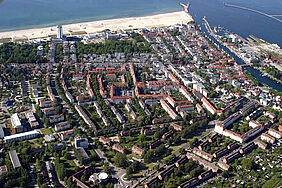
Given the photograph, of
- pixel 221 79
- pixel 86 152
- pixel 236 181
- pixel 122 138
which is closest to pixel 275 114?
pixel 221 79

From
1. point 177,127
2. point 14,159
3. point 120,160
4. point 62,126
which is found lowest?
point 120,160

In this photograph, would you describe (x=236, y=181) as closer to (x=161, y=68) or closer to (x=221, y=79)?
(x=221, y=79)

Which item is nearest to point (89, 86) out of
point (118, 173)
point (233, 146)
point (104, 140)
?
point (104, 140)

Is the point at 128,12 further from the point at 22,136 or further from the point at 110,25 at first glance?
the point at 22,136

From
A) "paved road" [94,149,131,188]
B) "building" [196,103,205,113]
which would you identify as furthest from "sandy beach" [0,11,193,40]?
"paved road" [94,149,131,188]

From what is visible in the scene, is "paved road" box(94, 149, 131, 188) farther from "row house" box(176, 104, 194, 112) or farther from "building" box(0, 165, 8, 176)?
"row house" box(176, 104, 194, 112)

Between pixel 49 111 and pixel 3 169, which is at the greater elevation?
pixel 49 111
